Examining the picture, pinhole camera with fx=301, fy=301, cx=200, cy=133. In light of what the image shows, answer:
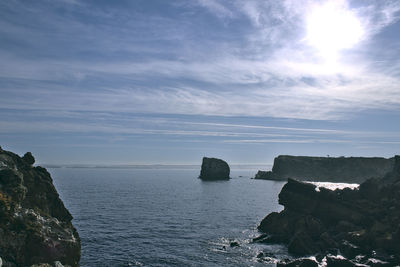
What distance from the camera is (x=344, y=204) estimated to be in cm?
5875

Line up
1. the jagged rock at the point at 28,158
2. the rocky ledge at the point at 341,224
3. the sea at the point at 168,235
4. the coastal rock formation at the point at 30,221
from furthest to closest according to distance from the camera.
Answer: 1. the rocky ledge at the point at 341,224
2. the sea at the point at 168,235
3. the jagged rock at the point at 28,158
4. the coastal rock formation at the point at 30,221

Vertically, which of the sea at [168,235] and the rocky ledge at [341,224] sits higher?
the rocky ledge at [341,224]

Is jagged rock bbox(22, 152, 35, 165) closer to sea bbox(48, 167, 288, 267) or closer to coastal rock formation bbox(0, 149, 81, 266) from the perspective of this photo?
coastal rock formation bbox(0, 149, 81, 266)

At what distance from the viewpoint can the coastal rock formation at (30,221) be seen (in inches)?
1120

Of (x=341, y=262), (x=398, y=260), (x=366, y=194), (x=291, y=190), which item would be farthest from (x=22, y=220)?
(x=366, y=194)

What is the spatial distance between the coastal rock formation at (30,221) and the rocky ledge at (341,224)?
1365 inches

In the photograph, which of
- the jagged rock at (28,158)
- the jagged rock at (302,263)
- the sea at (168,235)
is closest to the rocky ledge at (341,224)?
the jagged rock at (302,263)

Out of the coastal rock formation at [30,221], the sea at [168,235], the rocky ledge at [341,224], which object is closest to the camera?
the coastal rock formation at [30,221]

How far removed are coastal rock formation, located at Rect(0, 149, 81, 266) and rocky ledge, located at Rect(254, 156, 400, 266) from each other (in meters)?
34.7

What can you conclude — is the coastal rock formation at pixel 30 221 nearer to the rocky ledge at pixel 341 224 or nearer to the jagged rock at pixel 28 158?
the jagged rock at pixel 28 158

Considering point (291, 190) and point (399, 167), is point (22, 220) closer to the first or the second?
point (291, 190)

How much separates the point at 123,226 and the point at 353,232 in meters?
44.1

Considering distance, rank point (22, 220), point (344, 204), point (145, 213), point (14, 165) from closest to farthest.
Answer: point (22, 220)
point (14, 165)
point (344, 204)
point (145, 213)

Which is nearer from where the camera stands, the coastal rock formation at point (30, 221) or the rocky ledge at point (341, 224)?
the coastal rock formation at point (30, 221)
